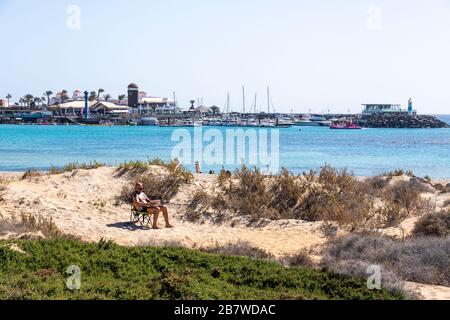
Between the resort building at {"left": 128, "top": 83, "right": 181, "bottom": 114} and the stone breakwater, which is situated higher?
the resort building at {"left": 128, "top": 83, "right": 181, "bottom": 114}

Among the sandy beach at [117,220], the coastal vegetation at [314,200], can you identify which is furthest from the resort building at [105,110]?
the coastal vegetation at [314,200]

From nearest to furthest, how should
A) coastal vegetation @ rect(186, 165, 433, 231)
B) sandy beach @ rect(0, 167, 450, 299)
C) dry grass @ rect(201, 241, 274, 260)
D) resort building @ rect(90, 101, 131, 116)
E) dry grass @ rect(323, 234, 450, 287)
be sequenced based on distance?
dry grass @ rect(323, 234, 450, 287), dry grass @ rect(201, 241, 274, 260), sandy beach @ rect(0, 167, 450, 299), coastal vegetation @ rect(186, 165, 433, 231), resort building @ rect(90, 101, 131, 116)

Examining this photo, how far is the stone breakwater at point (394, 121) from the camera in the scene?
136 m

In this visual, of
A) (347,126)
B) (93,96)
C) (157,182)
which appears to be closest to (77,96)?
(93,96)

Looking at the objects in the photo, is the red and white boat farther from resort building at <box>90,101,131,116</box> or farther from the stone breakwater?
resort building at <box>90,101,131,116</box>

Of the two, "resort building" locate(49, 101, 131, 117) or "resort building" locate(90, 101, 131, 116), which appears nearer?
"resort building" locate(90, 101, 131, 116)

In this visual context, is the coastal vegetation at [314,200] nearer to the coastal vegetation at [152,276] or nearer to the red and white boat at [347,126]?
the coastal vegetation at [152,276]

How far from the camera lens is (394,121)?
136 metres

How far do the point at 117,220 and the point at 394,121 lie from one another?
5045 inches

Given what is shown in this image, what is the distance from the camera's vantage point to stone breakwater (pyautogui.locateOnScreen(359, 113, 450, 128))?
13562cm

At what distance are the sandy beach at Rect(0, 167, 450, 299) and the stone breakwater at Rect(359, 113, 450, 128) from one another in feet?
399

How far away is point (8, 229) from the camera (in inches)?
468

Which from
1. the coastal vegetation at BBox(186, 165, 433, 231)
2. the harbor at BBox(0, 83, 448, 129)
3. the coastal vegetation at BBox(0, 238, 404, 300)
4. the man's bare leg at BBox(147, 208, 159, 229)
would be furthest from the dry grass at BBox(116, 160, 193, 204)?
the harbor at BBox(0, 83, 448, 129)
